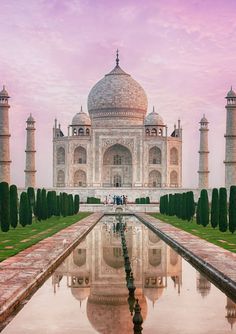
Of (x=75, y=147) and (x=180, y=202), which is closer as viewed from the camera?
(x=180, y=202)

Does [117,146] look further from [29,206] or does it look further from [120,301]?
[120,301]

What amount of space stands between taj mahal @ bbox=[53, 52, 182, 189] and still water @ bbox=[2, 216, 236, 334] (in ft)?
92.1

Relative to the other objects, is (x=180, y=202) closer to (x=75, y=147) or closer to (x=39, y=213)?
(x=39, y=213)

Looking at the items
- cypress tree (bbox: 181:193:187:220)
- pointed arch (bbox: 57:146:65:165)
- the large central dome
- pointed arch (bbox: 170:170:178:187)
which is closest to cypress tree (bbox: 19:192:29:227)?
Result: cypress tree (bbox: 181:193:187:220)

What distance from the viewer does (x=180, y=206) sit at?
69.3 ft

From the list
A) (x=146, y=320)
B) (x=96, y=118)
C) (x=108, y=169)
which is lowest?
(x=146, y=320)

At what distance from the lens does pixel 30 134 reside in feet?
114

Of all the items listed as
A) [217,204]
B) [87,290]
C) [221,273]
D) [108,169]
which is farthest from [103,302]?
[108,169]

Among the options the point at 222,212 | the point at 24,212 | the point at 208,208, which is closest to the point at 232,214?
the point at 222,212

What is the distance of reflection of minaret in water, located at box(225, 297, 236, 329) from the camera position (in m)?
5.03

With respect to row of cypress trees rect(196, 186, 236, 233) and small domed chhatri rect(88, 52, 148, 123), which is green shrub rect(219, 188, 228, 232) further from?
small domed chhatri rect(88, 52, 148, 123)

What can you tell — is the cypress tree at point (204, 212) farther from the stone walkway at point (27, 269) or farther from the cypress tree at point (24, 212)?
the stone walkway at point (27, 269)

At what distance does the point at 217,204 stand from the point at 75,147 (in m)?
22.2

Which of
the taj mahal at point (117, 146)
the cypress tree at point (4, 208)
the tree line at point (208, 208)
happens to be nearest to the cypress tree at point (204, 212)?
the tree line at point (208, 208)
